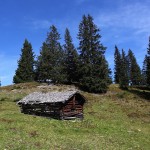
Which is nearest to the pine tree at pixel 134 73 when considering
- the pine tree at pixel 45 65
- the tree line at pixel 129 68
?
the tree line at pixel 129 68

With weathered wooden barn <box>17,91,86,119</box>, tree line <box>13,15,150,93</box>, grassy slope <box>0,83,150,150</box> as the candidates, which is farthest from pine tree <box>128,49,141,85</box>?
weathered wooden barn <box>17,91,86,119</box>

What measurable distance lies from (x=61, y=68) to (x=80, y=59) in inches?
249

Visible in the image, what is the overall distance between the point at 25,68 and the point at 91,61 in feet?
88.7

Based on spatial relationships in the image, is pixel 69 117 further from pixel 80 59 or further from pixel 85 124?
pixel 80 59

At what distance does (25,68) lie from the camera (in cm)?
9650

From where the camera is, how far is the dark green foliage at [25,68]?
9606 cm

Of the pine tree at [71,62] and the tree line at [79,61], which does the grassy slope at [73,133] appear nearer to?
the tree line at [79,61]

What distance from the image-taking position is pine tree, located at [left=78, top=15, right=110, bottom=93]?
2923 inches

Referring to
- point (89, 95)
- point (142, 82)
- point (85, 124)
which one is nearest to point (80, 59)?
point (89, 95)

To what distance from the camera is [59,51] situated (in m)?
84.2

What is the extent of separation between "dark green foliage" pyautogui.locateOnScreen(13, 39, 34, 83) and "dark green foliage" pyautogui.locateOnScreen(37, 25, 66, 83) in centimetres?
1096

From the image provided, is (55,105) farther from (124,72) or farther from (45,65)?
(124,72)

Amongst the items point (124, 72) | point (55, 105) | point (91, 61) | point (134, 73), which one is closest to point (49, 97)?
point (55, 105)

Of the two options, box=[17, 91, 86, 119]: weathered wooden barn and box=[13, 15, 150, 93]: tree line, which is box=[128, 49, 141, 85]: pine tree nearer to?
box=[13, 15, 150, 93]: tree line
